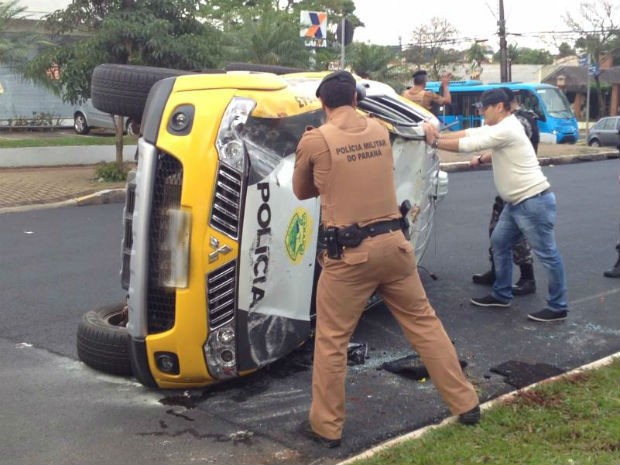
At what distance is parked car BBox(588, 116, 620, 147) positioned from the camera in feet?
99.7

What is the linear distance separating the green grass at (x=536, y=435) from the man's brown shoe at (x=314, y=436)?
276 millimetres

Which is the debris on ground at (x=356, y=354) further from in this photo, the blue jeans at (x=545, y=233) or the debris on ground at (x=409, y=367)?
the blue jeans at (x=545, y=233)

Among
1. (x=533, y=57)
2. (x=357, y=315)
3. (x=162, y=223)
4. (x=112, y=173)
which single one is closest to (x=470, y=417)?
(x=357, y=315)

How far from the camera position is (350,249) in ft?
13.8

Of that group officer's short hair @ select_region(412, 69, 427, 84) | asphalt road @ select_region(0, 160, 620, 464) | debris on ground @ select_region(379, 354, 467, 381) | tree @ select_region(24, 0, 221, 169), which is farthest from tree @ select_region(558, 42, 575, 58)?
debris on ground @ select_region(379, 354, 467, 381)

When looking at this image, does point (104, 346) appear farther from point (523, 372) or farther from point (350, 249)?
point (523, 372)

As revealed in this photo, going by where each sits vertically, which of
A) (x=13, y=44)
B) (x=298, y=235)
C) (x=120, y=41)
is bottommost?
(x=298, y=235)

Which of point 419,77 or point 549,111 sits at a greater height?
point 419,77

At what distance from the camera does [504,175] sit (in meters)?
6.56

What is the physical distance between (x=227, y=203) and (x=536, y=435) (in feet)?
6.47

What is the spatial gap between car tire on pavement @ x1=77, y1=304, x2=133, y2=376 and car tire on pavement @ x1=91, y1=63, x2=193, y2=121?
1433 mm

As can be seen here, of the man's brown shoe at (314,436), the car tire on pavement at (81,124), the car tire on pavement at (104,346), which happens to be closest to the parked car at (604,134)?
the car tire on pavement at (81,124)

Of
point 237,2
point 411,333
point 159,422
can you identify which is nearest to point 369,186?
point 411,333

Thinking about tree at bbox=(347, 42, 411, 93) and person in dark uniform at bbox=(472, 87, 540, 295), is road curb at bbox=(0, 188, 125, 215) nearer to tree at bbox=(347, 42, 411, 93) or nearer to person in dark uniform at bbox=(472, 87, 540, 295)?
person in dark uniform at bbox=(472, 87, 540, 295)
